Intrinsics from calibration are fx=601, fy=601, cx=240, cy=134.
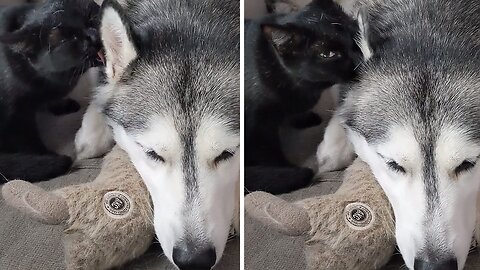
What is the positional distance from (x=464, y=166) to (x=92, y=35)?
0.78 meters

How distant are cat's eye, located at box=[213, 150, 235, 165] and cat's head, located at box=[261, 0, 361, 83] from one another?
0.22 m

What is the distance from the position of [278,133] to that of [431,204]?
0.37m

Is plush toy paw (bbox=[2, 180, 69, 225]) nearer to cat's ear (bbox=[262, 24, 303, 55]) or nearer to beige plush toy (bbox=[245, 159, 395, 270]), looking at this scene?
beige plush toy (bbox=[245, 159, 395, 270])

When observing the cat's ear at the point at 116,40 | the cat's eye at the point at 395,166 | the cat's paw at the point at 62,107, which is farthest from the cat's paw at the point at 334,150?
the cat's paw at the point at 62,107

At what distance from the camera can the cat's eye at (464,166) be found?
1108 millimetres

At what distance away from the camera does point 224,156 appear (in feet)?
4.18

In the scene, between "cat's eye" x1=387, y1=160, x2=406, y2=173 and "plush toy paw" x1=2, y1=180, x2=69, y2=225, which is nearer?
"cat's eye" x1=387, y1=160, x2=406, y2=173

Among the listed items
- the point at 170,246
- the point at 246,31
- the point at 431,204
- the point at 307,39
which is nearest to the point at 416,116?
the point at 431,204

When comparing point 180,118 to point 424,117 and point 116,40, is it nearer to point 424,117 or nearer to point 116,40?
point 116,40

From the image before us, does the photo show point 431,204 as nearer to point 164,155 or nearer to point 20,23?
point 164,155

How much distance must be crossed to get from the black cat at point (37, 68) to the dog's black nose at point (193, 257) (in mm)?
321

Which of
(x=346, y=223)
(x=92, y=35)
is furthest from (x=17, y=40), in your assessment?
(x=346, y=223)

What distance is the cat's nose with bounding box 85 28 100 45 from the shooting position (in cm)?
123

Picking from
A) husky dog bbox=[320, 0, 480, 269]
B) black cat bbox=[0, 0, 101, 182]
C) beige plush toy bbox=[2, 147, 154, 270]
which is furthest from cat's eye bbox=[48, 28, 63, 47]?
husky dog bbox=[320, 0, 480, 269]
